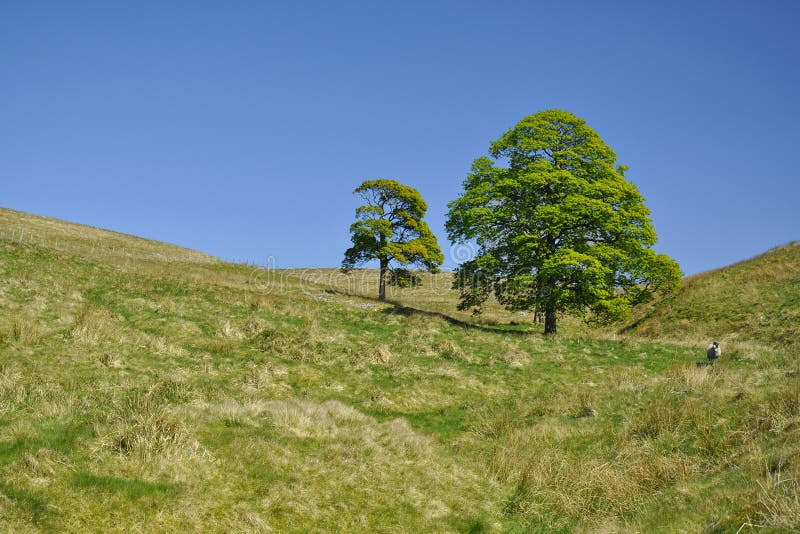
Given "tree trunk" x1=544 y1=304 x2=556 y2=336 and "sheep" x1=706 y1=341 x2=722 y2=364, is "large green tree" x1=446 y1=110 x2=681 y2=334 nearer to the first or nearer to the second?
"tree trunk" x1=544 y1=304 x2=556 y2=336

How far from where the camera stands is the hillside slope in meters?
29.7

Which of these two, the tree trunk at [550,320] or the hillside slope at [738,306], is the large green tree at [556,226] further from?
the hillside slope at [738,306]

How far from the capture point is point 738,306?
34.2 meters

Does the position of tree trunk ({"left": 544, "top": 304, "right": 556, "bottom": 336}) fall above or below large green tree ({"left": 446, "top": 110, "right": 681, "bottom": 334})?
below

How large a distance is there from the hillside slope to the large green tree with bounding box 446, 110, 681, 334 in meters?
5.64

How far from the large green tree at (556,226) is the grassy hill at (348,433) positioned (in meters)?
7.61

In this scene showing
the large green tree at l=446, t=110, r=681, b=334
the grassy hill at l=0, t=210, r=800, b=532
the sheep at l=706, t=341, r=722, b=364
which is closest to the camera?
the grassy hill at l=0, t=210, r=800, b=532

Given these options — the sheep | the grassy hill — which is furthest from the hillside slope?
the grassy hill

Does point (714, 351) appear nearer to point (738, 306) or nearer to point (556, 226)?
point (556, 226)

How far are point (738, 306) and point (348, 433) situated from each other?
108 feet

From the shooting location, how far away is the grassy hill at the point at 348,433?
7.95 m

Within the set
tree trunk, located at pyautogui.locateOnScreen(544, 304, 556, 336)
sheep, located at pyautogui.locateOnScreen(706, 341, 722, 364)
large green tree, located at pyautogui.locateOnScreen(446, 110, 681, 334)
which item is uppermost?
large green tree, located at pyautogui.locateOnScreen(446, 110, 681, 334)

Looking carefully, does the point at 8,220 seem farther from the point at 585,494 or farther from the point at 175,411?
the point at 585,494

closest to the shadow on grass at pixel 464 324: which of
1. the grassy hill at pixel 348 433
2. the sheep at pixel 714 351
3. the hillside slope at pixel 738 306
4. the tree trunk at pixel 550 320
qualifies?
the tree trunk at pixel 550 320
